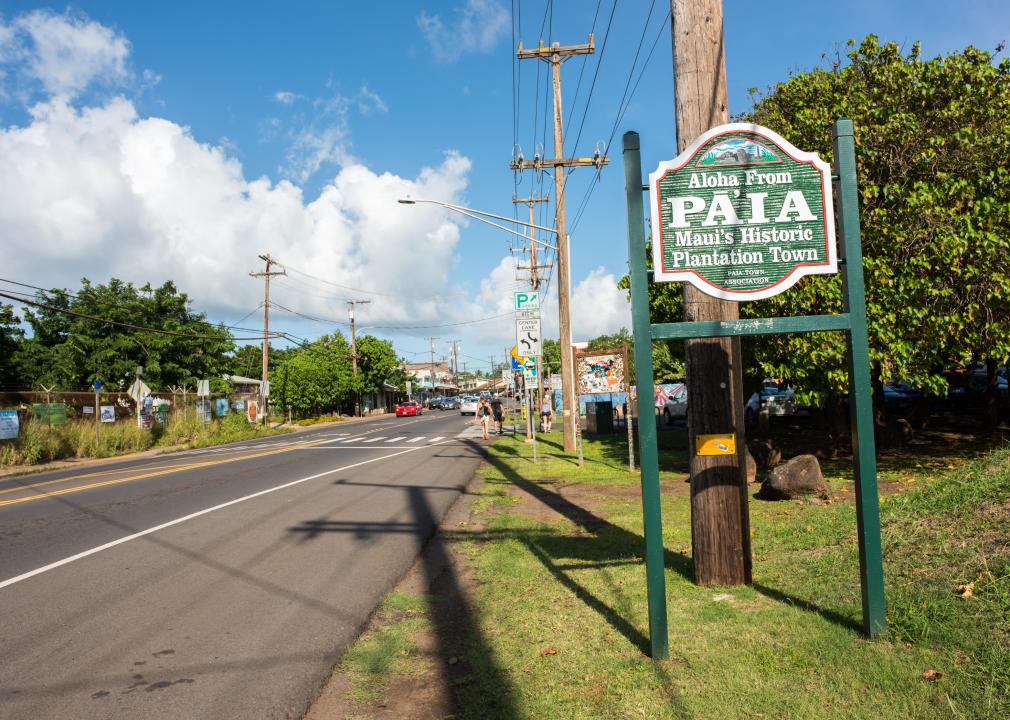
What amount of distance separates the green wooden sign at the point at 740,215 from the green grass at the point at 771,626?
214 centimetres

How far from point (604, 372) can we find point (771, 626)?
11375mm

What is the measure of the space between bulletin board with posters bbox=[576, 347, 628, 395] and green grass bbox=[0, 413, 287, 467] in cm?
1834

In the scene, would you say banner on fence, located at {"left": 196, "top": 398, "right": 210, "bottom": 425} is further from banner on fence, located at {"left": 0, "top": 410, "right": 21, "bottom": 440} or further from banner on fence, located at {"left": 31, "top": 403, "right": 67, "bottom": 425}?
banner on fence, located at {"left": 0, "top": 410, "right": 21, "bottom": 440}

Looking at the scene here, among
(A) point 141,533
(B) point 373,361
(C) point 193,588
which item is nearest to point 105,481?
(A) point 141,533

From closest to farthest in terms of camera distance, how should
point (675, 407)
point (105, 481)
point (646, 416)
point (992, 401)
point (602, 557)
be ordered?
point (646, 416), point (602, 557), point (105, 481), point (992, 401), point (675, 407)

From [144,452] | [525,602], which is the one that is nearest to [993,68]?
[525,602]

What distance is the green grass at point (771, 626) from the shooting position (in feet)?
12.0

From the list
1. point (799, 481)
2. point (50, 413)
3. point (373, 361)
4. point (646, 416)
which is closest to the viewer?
point (646, 416)

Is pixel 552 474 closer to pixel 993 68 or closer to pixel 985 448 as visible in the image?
pixel 985 448

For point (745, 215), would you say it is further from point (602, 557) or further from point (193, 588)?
point (193, 588)

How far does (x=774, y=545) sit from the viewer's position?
6984mm

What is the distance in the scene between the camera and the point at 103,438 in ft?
89.7

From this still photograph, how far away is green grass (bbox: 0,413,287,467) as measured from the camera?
23.2 metres

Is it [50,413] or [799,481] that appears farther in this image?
Answer: [50,413]
